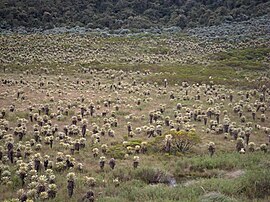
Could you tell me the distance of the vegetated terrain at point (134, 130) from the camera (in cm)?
1414

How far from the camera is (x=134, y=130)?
2333cm

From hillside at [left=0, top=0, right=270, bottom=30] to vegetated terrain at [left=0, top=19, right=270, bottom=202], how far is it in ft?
139

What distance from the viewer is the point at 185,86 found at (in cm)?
3941

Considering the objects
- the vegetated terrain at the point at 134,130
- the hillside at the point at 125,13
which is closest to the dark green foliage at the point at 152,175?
the vegetated terrain at the point at 134,130

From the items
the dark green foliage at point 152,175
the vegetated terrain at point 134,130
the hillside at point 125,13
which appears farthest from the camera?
the hillside at point 125,13

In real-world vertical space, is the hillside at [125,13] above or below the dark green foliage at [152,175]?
above

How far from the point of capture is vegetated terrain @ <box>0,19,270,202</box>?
46.4ft

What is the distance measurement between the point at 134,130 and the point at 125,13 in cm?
8501

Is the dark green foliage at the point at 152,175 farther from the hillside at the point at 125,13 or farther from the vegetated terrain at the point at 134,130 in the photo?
the hillside at the point at 125,13

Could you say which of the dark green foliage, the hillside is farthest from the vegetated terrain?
the hillside

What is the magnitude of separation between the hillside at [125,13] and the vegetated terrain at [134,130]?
42396 mm

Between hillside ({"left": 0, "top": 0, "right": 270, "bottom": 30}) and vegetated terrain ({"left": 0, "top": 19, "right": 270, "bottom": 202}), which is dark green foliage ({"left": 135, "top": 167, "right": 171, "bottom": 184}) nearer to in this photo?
vegetated terrain ({"left": 0, "top": 19, "right": 270, "bottom": 202})

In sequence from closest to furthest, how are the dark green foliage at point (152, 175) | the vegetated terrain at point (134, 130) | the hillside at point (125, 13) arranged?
the vegetated terrain at point (134, 130)
the dark green foliage at point (152, 175)
the hillside at point (125, 13)

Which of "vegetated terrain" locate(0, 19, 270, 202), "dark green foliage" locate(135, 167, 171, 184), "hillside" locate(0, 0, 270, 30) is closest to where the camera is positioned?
"vegetated terrain" locate(0, 19, 270, 202)
